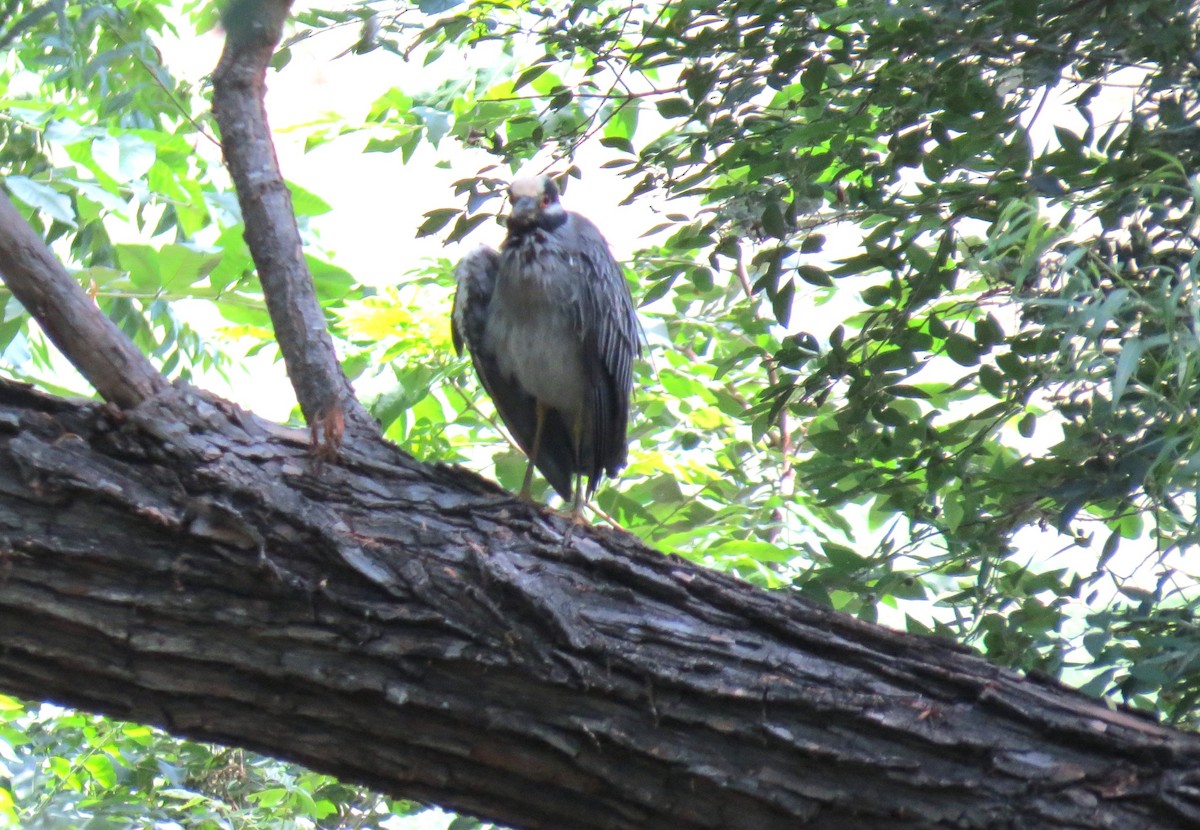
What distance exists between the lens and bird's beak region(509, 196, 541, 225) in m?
3.51

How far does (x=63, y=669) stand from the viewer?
68.9 inches

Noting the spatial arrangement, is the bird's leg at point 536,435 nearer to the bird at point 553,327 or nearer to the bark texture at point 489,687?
the bird at point 553,327

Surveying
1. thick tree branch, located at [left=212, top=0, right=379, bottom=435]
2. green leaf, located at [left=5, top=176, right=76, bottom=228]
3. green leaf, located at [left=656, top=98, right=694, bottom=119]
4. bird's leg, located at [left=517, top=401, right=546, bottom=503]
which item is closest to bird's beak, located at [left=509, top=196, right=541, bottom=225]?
bird's leg, located at [left=517, top=401, right=546, bottom=503]

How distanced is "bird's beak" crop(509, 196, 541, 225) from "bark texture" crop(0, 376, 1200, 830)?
5.94 ft

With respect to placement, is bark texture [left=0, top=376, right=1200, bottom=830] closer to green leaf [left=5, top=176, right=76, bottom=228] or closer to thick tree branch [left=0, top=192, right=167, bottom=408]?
thick tree branch [left=0, top=192, right=167, bottom=408]

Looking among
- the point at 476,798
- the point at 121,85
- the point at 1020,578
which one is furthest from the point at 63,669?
the point at 121,85

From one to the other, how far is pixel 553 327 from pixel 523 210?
0.38 metres

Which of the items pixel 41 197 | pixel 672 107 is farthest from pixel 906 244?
pixel 41 197

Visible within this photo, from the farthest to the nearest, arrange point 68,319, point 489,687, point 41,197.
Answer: point 41,197 → point 68,319 → point 489,687

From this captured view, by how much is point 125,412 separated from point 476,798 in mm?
890

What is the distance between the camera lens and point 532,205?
3.54 m

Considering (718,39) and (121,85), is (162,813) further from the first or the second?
(718,39)

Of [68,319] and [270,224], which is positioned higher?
[270,224]

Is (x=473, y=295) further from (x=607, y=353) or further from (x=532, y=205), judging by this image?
(x=607, y=353)
